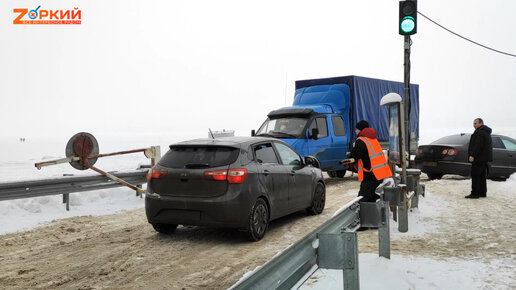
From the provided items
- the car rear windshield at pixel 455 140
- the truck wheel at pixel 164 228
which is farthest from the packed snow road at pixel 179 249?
the car rear windshield at pixel 455 140

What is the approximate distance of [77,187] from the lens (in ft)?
30.9

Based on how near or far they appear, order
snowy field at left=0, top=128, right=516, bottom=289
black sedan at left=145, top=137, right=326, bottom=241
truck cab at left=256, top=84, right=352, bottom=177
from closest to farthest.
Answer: snowy field at left=0, top=128, right=516, bottom=289 → black sedan at left=145, top=137, right=326, bottom=241 → truck cab at left=256, top=84, right=352, bottom=177

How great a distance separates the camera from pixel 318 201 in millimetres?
9227

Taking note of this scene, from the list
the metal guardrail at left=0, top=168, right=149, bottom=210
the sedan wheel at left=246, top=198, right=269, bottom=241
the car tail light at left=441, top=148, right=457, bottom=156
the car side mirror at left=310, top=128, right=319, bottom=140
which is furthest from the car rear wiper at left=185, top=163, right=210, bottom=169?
the car tail light at left=441, top=148, right=457, bottom=156

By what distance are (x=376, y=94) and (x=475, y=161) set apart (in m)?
6.50

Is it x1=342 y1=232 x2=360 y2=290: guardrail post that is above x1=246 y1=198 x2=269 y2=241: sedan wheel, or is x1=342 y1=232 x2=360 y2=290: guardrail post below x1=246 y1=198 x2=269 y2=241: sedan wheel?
above

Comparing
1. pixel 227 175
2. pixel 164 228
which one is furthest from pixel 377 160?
pixel 164 228

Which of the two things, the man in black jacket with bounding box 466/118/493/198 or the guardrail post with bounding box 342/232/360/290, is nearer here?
the guardrail post with bounding box 342/232/360/290

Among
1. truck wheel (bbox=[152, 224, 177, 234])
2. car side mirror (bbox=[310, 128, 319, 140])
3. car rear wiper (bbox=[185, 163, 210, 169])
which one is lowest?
truck wheel (bbox=[152, 224, 177, 234])

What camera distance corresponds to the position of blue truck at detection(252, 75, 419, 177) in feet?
45.4

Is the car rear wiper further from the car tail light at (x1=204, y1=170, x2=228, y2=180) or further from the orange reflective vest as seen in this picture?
the orange reflective vest

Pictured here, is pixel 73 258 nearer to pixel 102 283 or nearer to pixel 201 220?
pixel 102 283

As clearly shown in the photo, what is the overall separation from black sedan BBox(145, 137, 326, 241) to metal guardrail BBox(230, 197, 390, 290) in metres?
2.21

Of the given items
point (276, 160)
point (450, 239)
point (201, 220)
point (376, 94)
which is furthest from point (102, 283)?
point (376, 94)
